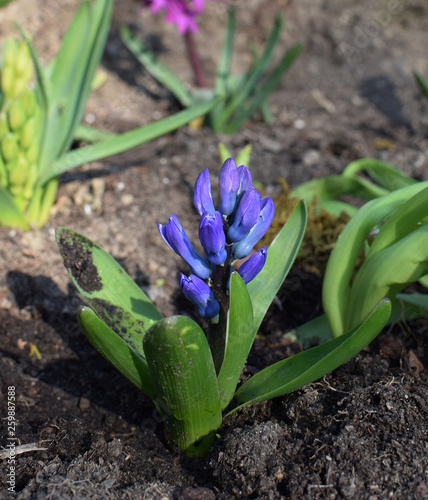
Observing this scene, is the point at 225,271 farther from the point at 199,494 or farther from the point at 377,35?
the point at 377,35

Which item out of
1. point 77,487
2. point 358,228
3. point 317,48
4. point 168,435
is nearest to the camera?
point 77,487

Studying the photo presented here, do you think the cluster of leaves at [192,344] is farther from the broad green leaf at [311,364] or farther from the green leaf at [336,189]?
the green leaf at [336,189]

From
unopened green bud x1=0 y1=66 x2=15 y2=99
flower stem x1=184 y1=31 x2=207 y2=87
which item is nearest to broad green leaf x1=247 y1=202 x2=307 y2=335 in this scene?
unopened green bud x1=0 y1=66 x2=15 y2=99

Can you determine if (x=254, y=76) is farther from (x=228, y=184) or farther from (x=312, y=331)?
(x=228, y=184)

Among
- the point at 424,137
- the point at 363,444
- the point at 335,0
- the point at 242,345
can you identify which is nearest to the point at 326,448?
the point at 363,444

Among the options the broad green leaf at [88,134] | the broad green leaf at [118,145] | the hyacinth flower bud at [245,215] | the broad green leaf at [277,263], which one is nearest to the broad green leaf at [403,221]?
the broad green leaf at [277,263]

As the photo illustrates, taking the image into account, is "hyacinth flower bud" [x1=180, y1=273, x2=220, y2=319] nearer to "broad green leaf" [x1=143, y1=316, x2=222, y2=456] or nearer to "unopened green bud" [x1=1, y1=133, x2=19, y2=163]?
"broad green leaf" [x1=143, y1=316, x2=222, y2=456]
